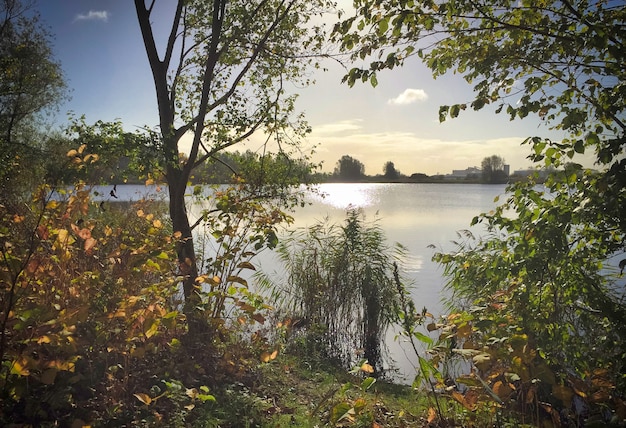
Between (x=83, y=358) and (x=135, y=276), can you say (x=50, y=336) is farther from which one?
(x=135, y=276)

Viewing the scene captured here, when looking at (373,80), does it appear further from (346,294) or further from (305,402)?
(346,294)

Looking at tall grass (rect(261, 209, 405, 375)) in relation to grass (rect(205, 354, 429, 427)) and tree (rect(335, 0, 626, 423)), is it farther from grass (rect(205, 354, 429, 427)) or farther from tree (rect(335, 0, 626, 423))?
tree (rect(335, 0, 626, 423))

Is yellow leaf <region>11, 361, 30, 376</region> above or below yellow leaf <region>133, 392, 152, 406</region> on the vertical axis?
above

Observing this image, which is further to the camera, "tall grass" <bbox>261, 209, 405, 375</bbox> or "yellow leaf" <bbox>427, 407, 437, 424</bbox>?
"tall grass" <bbox>261, 209, 405, 375</bbox>

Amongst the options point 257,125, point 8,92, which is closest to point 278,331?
point 257,125

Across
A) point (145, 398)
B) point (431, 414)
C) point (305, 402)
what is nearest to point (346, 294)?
point (305, 402)

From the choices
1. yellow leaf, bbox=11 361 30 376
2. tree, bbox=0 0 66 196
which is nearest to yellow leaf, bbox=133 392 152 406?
yellow leaf, bbox=11 361 30 376

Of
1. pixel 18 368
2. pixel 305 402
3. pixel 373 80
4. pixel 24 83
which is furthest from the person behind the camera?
pixel 24 83

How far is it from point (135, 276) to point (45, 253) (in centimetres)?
81

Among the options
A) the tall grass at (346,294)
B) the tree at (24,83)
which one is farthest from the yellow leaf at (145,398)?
the tree at (24,83)

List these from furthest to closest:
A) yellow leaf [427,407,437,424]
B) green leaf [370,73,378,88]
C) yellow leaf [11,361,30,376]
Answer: yellow leaf [427,407,437,424]
green leaf [370,73,378,88]
yellow leaf [11,361,30,376]

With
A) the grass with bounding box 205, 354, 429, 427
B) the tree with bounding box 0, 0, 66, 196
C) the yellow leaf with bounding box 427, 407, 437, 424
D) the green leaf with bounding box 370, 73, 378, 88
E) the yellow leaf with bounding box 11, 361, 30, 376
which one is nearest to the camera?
the yellow leaf with bounding box 11, 361, 30, 376

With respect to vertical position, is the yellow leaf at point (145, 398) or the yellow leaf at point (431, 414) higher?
the yellow leaf at point (145, 398)

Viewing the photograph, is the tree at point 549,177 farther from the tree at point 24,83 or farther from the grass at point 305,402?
the tree at point 24,83
